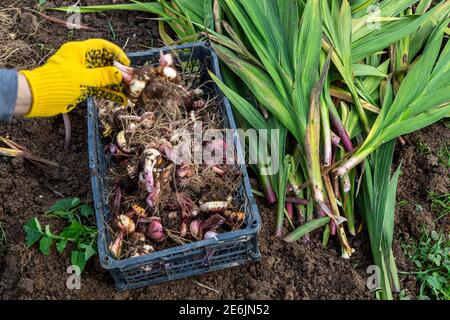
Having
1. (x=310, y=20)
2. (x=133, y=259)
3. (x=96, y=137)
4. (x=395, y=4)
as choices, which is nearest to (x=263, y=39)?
(x=310, y=20)

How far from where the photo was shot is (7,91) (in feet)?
4.58

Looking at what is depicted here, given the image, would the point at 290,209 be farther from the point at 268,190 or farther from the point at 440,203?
the point at 440,203

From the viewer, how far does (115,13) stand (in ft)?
7.40

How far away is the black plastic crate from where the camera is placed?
1.50 meters

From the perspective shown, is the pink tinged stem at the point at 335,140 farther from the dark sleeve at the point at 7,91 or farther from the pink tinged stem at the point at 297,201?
the dark sleeve at the point at 7,91

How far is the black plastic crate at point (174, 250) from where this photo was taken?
150cm

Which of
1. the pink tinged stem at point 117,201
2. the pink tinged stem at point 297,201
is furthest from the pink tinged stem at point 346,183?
the pink tinged stem at point 117,201

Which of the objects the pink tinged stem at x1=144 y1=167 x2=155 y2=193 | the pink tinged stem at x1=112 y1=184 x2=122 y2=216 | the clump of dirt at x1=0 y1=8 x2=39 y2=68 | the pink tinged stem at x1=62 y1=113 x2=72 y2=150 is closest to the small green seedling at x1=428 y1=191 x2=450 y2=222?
the pink tinged stem at x1=144 y1=167 x2=155 y2=193

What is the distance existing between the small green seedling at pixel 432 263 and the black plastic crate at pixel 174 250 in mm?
511

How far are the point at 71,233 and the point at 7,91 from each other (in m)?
0.51

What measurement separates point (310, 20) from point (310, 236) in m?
0.72

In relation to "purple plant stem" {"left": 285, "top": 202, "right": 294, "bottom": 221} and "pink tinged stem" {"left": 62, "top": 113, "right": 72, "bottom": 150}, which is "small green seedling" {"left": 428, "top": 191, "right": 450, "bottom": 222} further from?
"pink tinged stem" {"left": 62, "top": 113, "right": 72, "bottom": 150}

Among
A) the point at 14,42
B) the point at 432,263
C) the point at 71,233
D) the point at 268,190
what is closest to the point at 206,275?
the point at 268,190
